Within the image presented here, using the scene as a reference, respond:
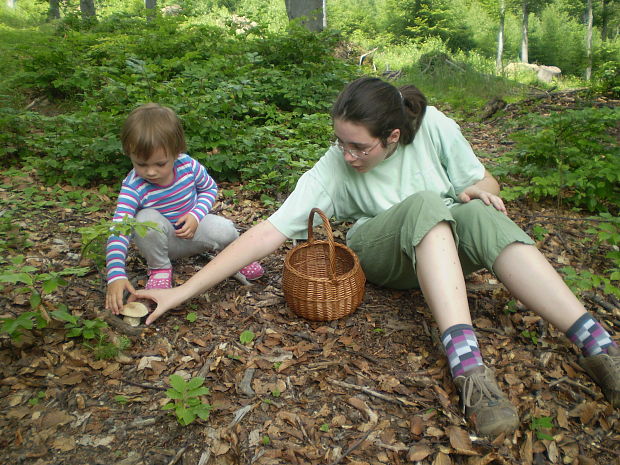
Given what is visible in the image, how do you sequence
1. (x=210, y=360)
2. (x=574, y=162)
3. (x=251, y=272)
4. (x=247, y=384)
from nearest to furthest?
(x=247, y=384), (x=210, y=360), (x=251, y=272), (x=574, y=162)

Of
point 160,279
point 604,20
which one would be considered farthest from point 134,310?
point 604,20

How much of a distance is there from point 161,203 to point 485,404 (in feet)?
6.50

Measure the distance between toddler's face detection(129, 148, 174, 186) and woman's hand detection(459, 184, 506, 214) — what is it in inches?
63.1

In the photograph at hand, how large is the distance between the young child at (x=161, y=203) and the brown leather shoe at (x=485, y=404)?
4.65 feet

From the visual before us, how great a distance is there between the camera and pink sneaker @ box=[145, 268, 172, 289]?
7.94 ft

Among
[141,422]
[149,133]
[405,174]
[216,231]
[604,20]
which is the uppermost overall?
[604,20]

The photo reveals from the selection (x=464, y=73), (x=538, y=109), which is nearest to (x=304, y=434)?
(x=538, y=109)

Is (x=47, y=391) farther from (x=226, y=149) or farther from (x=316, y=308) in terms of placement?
(x=226, y=149)

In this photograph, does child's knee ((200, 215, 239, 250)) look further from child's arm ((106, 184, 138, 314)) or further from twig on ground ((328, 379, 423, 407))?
twig on ground ((328, 379, 423, 407))

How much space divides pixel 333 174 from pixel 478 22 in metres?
35.2

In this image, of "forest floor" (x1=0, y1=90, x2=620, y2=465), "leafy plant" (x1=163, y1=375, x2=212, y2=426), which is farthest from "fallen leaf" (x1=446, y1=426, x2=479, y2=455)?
"leafy plant" (x1=163, y1=375, x2=212, y2=426)

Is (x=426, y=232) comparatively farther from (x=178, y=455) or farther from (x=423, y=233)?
(x=178, y=455)

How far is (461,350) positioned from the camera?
180 cm

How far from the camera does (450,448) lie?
161 cm
